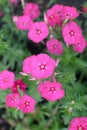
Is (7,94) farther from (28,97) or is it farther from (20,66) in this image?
(20,66)

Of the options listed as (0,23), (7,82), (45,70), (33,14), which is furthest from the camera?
(0,23)

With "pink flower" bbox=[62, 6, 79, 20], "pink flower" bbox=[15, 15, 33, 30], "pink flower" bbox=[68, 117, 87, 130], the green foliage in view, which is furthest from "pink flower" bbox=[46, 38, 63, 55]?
"pink flower" bbox=[68, 117, 87, 130]

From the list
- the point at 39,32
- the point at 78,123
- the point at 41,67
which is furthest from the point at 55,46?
the point at 78,123

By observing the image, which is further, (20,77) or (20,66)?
(20,66)

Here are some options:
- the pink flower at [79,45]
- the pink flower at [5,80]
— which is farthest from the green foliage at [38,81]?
the pink flower at [5,80]

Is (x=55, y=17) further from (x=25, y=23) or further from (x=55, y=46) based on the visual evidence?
(x=25, y=23)

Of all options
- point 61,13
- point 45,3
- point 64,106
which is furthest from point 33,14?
point 64,106
